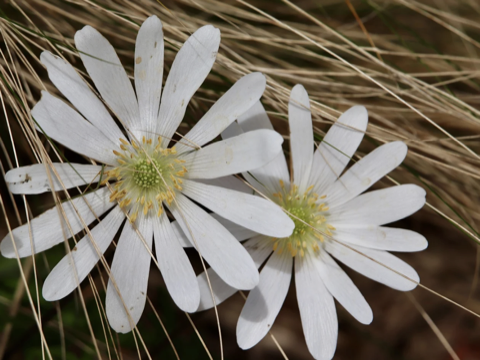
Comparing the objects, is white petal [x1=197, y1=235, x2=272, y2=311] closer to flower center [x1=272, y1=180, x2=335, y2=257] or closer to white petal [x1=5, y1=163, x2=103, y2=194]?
flower center [x1=272, y1=180, x2=335, y2=257]

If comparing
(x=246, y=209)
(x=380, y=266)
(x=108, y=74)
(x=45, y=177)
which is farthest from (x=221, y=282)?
(x=108, y=74)

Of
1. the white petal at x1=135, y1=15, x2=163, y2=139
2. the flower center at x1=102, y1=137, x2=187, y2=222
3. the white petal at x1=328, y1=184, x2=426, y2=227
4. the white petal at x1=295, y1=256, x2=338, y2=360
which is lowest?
the white petal at x1=295, y1=256, x2=338, y2=360

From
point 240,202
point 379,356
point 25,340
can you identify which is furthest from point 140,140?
point 379,356

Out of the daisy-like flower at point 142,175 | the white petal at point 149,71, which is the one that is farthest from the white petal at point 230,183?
the white petal at point 149,71

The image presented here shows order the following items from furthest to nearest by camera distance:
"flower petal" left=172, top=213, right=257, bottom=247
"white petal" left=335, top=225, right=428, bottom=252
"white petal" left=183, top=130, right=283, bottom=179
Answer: "white petal" left=335, top=225, right=428, bottom=252 → "flower petal" left=172, top=213, right=257, bottom=247 → "white petal" left=183, top=130, right=283, bottom=179

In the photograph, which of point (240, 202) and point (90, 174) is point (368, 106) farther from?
point (90, 174)

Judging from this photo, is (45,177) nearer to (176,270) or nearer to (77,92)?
(77,92)

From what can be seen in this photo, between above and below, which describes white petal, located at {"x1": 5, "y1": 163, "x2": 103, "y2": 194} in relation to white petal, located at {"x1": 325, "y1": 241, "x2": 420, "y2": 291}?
above

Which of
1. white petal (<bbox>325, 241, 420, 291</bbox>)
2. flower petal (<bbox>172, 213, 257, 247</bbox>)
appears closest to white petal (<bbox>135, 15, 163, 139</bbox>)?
flower petal (<bbox>172, 213, 257, 247</bbox>)
